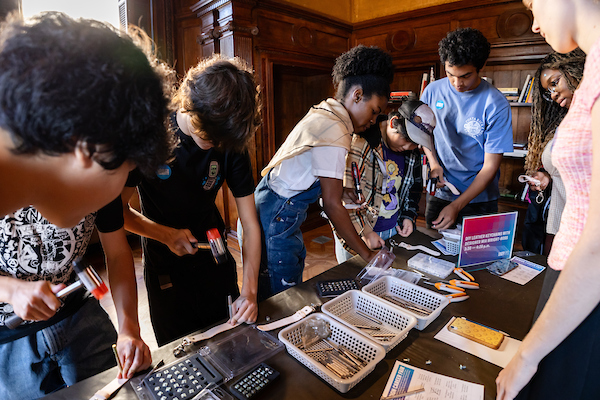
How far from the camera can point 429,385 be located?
2.82 feet

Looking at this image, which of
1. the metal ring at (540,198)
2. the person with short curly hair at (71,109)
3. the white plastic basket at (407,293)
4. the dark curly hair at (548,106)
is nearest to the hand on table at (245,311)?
the white plastic basket at (407,293)

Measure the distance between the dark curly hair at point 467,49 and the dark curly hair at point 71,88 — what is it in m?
1.99

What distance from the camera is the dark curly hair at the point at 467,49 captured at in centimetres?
199

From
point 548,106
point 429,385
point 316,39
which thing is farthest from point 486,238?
point 316,39

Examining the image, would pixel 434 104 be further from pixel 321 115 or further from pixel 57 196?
pixel 57 196

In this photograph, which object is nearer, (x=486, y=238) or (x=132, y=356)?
(x=132, y=356)

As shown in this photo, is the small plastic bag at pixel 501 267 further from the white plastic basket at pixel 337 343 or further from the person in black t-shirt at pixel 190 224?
the person in black t-shirt at pixel 190 224

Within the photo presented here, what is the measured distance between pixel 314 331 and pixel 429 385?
1.12 feet

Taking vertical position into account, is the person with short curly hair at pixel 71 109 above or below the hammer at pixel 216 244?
above

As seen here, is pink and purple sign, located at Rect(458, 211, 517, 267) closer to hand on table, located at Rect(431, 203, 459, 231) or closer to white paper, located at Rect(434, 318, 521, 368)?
hand on table, located at Rect(431, 203, 459, 231)

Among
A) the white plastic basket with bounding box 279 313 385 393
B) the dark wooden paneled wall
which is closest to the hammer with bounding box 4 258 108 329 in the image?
the white plastic basket with bounding box 279 313 385 393

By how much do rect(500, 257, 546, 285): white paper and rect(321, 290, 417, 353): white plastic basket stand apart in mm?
622

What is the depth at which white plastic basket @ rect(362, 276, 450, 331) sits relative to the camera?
3.85 ft

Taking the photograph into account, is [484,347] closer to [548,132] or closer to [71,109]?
[71,109]
